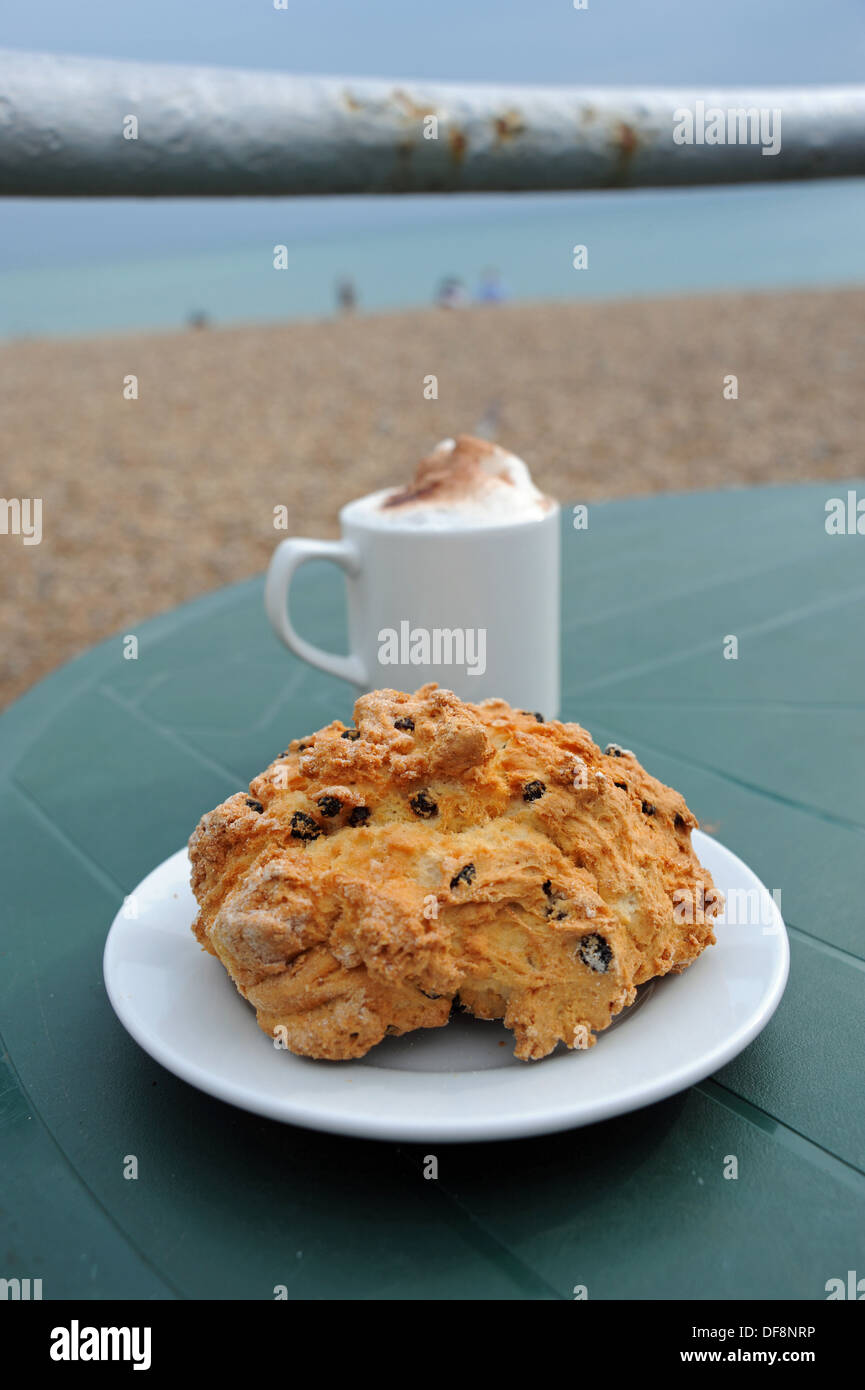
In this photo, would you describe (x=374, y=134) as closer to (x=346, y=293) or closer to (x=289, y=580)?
(x=289, y=580)

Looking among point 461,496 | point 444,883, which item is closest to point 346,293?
point 461,496

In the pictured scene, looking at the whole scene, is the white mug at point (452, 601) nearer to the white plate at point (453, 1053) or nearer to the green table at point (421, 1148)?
the green table at point (421, 1148)

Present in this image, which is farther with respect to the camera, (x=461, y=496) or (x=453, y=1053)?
(x=461, y=496)

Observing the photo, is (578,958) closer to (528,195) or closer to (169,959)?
(169,959)

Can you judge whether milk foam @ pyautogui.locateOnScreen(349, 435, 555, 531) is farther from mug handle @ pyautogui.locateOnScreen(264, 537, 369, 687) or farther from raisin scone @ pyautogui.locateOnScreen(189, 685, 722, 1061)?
raisin scone @ pyautogui.locateOnScreen(189, 685, 722, 1061)

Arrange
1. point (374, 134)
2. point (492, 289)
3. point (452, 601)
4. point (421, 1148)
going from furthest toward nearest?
point (492, 289) < point (452, 601) < point (421, 1148) < point (374, 134)

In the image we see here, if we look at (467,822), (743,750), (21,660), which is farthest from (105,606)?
(467,822)
